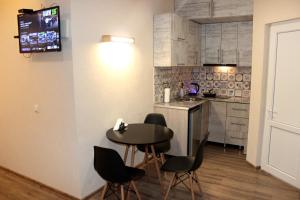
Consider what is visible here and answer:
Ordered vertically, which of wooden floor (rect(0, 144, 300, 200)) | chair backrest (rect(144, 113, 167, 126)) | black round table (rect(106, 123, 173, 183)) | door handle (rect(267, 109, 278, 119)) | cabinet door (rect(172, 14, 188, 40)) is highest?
cabinet door (rect(172, 14, 188, 40))

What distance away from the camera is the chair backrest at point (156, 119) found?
3703 mm

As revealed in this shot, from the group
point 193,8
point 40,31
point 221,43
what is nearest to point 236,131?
point 221,43

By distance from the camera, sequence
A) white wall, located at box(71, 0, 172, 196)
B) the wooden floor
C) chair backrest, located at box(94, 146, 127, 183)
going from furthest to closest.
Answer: the wooden floor
white wall, located at box(71, 0, 172, 196)
chair backrest, located at box(94, 146, 127, 183)

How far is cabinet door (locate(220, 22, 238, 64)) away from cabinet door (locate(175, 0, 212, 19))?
Answer: 2.38ft

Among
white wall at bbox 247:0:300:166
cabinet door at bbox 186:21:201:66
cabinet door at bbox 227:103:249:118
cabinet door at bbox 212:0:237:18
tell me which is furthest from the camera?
Result: cabinet door at bbox 186:21:201:66

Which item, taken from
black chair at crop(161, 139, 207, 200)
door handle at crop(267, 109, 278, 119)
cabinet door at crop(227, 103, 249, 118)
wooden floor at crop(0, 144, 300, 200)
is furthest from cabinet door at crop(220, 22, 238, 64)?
black chair at crop(161, 139, 207, 200)

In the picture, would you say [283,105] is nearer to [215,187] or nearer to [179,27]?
[215,187]

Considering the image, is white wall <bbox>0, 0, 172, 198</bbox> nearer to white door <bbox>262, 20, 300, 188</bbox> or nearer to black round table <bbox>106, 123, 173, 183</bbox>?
black round table <bbox>106, 123, 173, 183</bbox>

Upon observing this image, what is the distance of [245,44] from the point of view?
4777 millimetres

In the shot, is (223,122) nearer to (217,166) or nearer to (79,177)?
(217,166)

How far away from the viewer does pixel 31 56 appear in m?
3.14

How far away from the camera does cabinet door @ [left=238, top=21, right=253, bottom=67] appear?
4.74 meters

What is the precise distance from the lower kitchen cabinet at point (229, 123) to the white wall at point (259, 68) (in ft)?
1.99

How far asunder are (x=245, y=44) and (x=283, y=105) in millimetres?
1766
